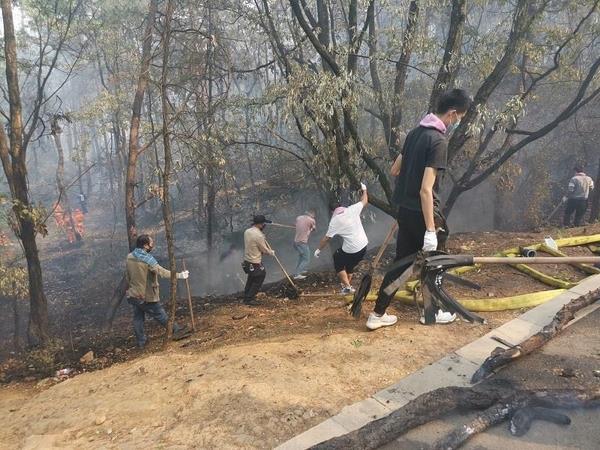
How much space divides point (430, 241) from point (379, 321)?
3.18ft

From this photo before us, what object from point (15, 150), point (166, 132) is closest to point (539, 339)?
point (166, 132)

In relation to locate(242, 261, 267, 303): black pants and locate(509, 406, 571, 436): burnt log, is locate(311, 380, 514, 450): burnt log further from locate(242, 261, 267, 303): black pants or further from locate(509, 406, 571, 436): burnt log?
locate(242, 261, 267, 303): black pants

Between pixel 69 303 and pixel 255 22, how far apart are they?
9040mm

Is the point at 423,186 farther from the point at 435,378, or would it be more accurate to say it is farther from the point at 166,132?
the point at 166,132

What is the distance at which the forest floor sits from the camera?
285 centimetres

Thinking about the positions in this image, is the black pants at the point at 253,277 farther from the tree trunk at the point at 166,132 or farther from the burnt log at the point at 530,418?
the burnt log at the point at 530,418

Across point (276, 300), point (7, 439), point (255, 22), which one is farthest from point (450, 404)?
point (255, 22)

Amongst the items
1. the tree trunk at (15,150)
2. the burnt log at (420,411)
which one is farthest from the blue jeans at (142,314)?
the burnt log at (420,411)

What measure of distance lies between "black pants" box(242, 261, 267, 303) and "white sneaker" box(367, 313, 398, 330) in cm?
305

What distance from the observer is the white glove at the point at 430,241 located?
3.54m

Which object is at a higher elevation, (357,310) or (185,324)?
(357,310)

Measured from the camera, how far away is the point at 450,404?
9.02 ft

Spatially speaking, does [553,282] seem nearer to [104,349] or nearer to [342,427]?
[342,427]

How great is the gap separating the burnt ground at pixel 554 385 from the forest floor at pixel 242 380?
53 cm
